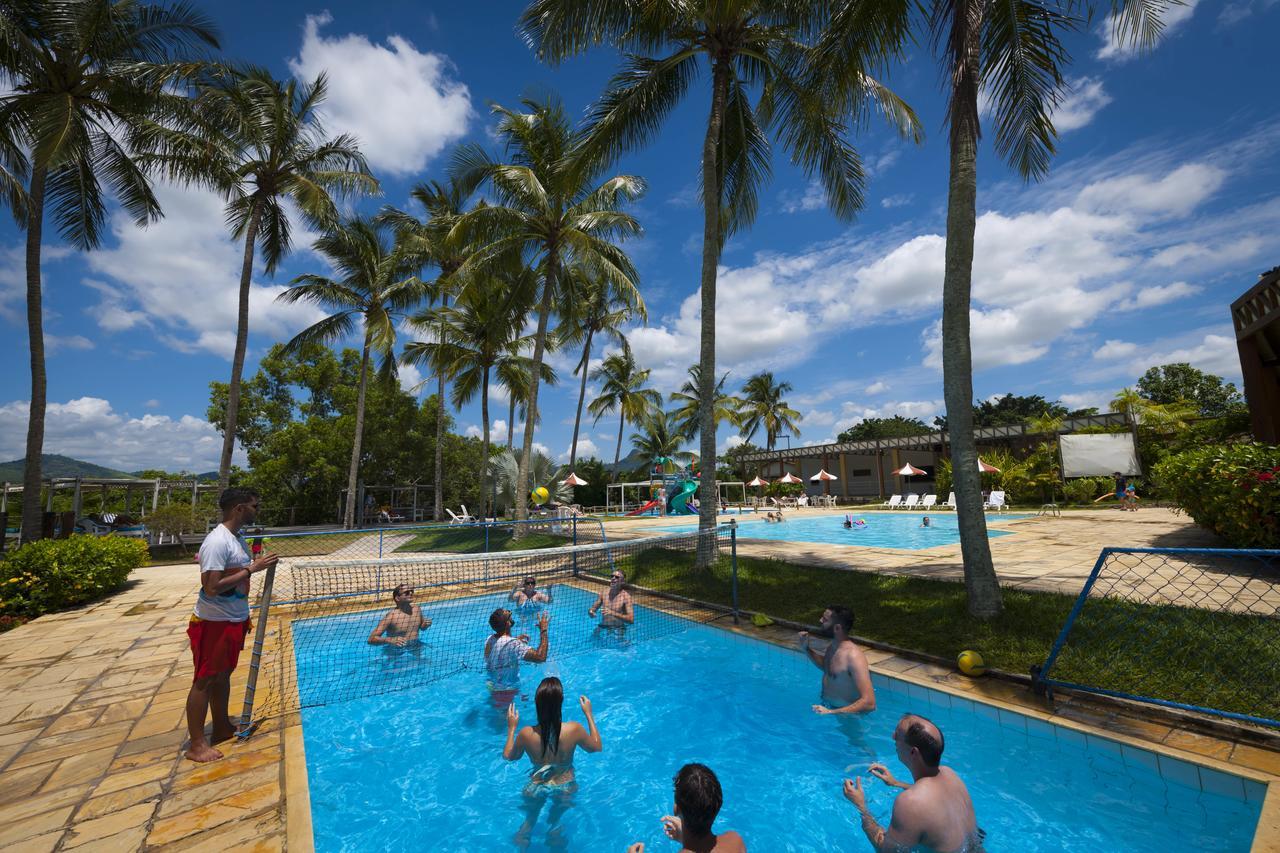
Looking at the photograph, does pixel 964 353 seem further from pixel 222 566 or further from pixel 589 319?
pixel 589 319

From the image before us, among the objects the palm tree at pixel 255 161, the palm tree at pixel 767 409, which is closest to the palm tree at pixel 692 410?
the palm tree at pixel 767 409

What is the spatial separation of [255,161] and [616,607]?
1784cm

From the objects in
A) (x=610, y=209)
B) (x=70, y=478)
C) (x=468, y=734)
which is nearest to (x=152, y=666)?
(x=468, y=734)

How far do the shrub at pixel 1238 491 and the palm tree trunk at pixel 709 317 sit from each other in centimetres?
897

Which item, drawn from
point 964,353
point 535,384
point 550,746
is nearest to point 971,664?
point 964,353

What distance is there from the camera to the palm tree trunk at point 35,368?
11.4m

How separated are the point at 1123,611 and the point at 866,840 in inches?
209

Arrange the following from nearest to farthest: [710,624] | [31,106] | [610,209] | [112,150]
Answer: [710,624], [31,106], [112,150], [610,209]

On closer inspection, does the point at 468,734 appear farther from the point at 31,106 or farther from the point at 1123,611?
the point at 31,106

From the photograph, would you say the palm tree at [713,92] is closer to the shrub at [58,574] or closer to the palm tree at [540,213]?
the palm tree at [540,213]

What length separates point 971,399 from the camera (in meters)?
7.19

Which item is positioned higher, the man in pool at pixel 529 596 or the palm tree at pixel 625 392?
the palm tree at pixel 625 392

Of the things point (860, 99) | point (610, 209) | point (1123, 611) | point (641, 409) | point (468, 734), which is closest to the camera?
point (468, 734)

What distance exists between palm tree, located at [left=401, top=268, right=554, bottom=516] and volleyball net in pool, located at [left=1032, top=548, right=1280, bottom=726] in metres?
19.1
